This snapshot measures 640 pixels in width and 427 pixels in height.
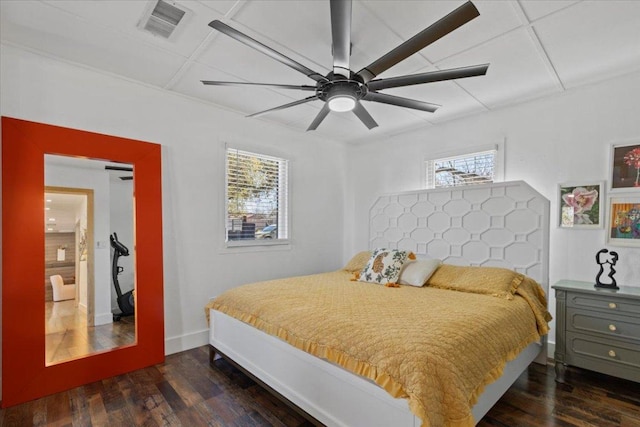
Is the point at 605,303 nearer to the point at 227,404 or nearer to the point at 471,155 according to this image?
the point at 471,155

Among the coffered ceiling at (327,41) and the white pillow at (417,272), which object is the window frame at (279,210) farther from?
the white pillow at (417,272)

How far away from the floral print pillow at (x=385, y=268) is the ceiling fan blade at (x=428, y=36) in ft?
6.85

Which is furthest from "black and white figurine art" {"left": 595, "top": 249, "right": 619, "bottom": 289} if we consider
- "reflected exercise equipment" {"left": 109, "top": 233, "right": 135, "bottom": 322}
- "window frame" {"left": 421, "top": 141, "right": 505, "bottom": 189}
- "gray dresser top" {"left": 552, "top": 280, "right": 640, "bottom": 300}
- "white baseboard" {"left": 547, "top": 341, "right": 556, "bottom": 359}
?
"reflected exercise equipment" {"left": 109, "top": 233, "right": 135, "bottom": 322}

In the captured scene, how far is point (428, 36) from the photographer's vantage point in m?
1.61

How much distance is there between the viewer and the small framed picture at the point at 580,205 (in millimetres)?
2932

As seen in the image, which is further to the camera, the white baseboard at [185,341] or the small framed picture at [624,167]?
the white baseboard at [185,341]

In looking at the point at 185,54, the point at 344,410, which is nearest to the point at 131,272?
the point at 185,54

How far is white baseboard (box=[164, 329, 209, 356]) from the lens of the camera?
3203mm

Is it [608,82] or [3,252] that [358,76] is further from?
[3,252]

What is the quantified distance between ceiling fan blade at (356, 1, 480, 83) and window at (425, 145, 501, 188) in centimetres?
235

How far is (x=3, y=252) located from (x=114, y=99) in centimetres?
153

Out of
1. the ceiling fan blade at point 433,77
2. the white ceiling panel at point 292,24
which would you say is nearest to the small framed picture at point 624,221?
the ceiling fan blade at point 433,77

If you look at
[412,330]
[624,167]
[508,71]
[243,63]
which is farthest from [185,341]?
[624,167]

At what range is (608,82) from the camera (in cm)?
290
